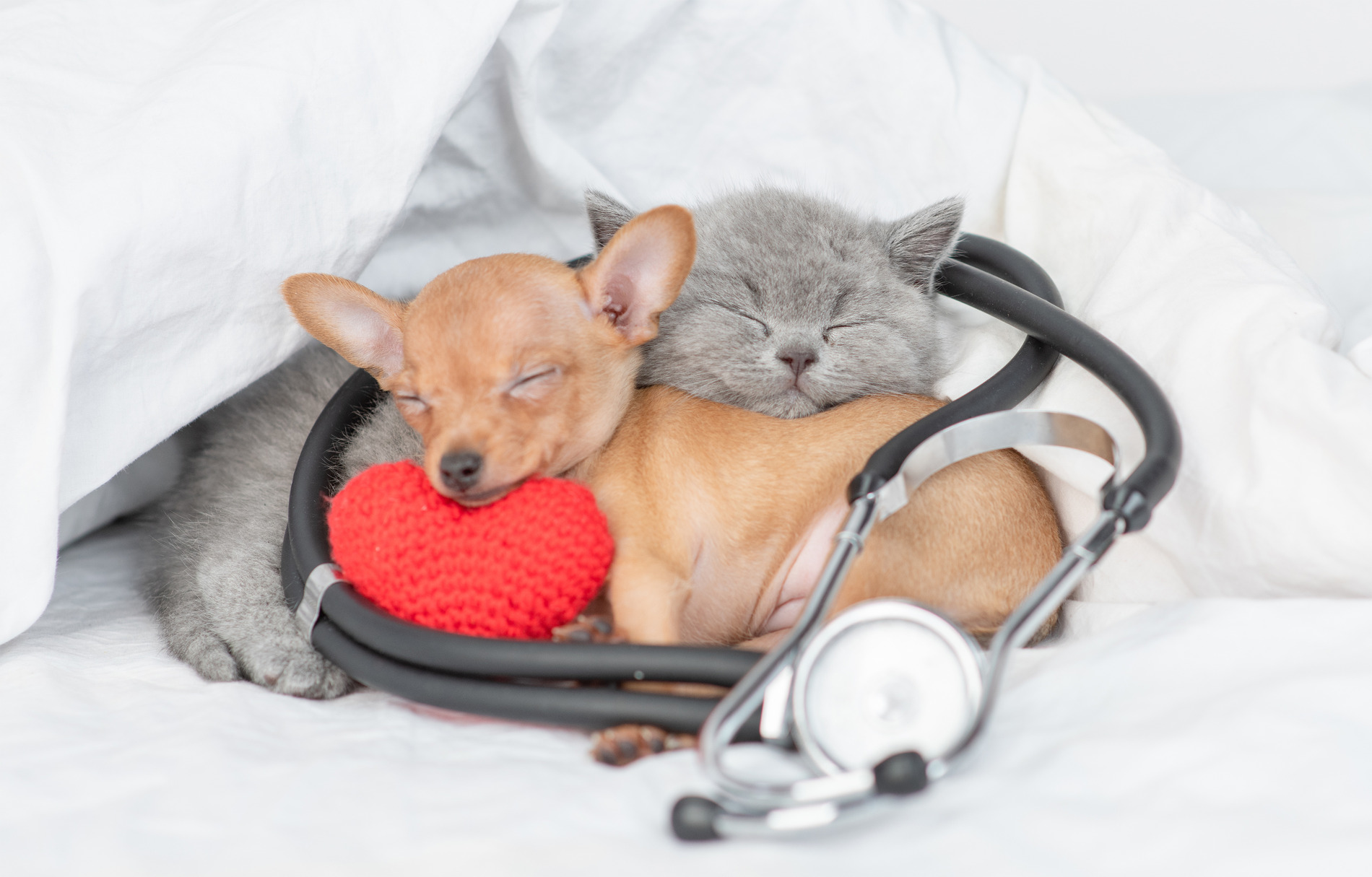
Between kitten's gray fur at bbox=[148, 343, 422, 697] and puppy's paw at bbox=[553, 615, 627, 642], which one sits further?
kitten's gray fur at bbox=[148, 343, 422, 697]

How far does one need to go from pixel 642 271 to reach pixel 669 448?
24 centimetres

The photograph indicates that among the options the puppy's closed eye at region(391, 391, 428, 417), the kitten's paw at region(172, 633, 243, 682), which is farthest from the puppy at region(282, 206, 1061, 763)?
the kitten's paw at region(172, 633, 243, 682)

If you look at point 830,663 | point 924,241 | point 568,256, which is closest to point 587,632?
point 830,663

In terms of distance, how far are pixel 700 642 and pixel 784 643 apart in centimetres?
45

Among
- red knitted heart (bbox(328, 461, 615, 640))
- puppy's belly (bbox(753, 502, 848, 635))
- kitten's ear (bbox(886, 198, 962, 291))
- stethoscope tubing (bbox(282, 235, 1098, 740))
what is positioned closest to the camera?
stethoscope tubing (bbox(282, 235, 1098, 740))

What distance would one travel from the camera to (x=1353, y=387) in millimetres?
1000

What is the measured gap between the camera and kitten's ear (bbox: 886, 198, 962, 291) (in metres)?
1.33

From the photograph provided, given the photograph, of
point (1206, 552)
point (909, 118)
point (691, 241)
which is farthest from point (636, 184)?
point (1206, 552)

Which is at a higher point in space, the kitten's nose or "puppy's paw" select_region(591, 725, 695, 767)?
the kitten's nose

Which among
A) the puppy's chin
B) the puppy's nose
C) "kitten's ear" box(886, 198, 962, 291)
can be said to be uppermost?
"kitten's ear" box(886, 198, 962, 291)

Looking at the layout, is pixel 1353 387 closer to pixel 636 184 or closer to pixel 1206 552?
pixel 1206 552

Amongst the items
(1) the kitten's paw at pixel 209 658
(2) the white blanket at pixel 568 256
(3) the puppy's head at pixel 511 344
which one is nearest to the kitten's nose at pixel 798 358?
(3) the puppy's head at pixel 511 344

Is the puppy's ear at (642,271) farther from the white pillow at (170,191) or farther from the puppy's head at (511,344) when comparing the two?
the white pillow at (170,191)

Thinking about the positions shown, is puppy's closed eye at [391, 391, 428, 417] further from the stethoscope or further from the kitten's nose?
the kitten's nose
